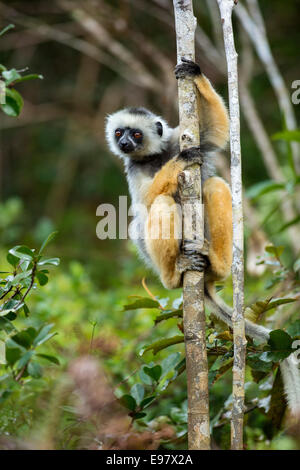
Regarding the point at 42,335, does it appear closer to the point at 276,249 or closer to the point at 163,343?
the point at 163,343

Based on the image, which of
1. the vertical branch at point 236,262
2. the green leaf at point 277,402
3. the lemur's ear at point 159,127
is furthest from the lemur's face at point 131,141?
the green leaf at point 277,402

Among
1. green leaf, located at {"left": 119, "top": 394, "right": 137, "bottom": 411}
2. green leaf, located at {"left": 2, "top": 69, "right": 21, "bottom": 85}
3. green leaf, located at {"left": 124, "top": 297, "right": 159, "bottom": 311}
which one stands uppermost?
green leaf, located at {"left": 2, "top": 69, "right": 21, "bottom": 85}

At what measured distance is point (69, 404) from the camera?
3492 mm

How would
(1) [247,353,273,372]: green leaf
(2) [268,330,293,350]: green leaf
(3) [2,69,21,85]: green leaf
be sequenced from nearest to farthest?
(3) [2,69,21,85]: green leaf < (2) [268,330,293,350]: green leaf < (1) [247,353,273,372]: green leaf

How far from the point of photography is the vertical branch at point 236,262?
3.19m

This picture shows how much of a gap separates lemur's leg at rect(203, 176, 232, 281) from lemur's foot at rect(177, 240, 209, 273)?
216 millimetres

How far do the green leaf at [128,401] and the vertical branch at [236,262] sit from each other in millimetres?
694

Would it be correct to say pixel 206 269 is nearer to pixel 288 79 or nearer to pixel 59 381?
pixel 59 381

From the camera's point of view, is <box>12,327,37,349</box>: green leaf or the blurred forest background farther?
the blurred forest background

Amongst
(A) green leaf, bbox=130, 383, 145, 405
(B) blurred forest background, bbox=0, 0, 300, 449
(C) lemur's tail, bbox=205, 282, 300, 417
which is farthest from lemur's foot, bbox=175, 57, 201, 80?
(A) green leaf, bbox=130, 383, 145, 405

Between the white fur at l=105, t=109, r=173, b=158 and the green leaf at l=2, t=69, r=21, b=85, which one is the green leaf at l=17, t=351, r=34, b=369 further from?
the white fur at l=105, t=109, r=173, b=158

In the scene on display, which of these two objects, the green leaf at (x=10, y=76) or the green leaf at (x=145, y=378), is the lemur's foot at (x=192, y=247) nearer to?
the green leaf at (x=145, y=378)

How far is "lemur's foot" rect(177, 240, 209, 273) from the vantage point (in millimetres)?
4297

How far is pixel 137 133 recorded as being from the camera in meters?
5.78
